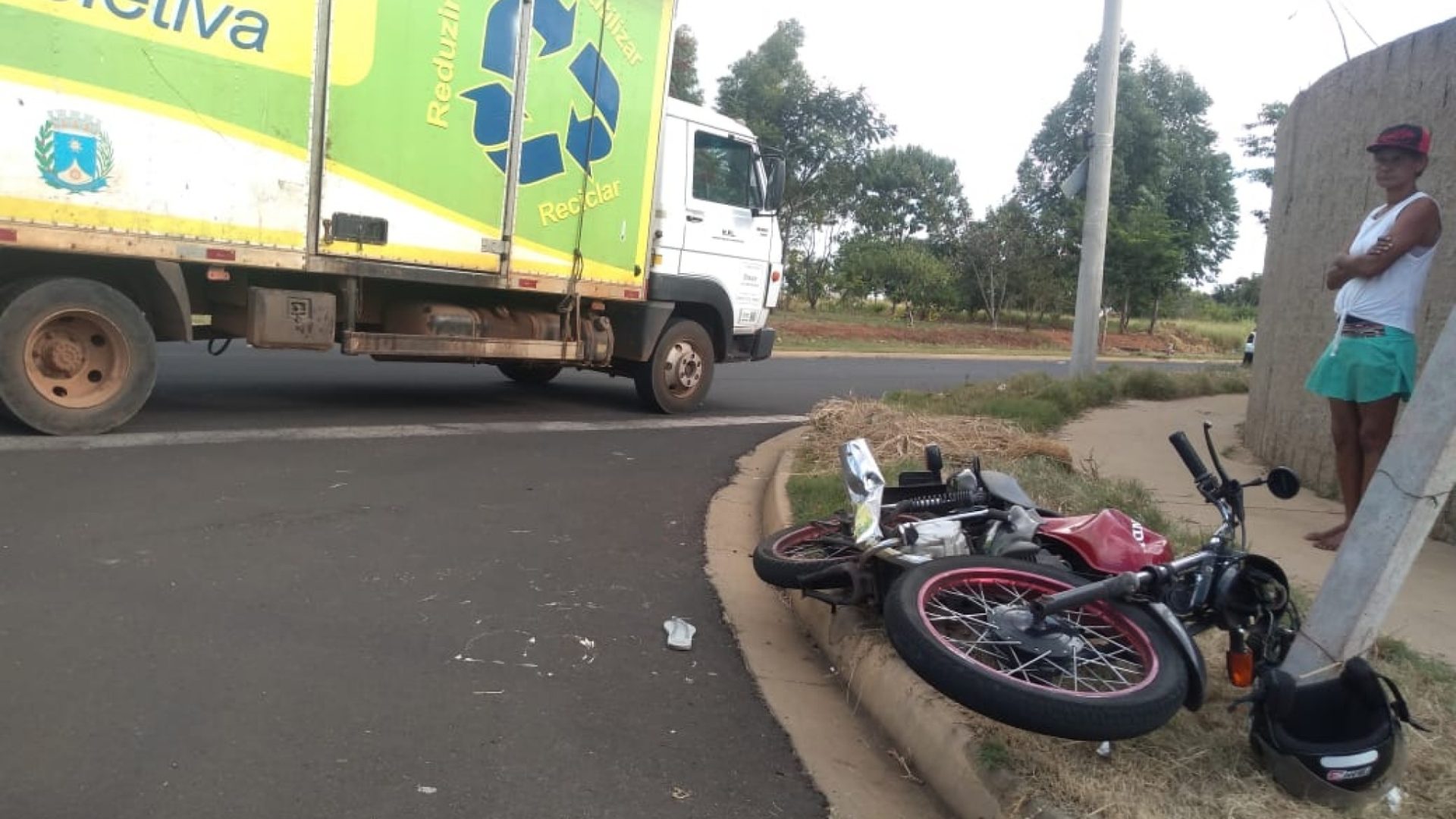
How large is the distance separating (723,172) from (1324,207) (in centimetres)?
550

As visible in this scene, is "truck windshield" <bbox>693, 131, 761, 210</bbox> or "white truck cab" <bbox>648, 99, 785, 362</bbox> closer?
"white truck cab" <bbox>648, 99, 785, 362</bbox>

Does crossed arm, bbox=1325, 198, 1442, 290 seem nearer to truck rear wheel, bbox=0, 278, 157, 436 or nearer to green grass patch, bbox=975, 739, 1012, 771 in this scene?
green grass patch, bbox=975, 739, 1012, 771

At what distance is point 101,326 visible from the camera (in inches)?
273

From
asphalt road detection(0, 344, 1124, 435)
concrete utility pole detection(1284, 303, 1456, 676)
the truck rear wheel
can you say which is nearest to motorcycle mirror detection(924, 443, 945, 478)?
concrete utility pole detection(1284, 303, 1456, 676)

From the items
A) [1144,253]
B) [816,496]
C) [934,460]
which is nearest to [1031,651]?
[934,460]

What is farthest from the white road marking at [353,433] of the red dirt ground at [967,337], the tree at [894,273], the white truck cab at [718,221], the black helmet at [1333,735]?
the tree at [894,273]

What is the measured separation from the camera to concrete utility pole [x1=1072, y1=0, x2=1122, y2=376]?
38.2 feet

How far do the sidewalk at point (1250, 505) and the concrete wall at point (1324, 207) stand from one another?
19.0 inches

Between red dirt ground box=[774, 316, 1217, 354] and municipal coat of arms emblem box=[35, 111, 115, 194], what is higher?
municipal coat of arms emblem box=[35, 111, 115, 194]

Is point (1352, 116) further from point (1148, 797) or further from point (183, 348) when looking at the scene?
point (183, 348)

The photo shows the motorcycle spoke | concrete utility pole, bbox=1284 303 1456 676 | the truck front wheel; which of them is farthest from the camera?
the truck front wheel

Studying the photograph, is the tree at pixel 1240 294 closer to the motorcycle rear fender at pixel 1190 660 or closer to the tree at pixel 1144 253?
the tree at pixel 1144 253

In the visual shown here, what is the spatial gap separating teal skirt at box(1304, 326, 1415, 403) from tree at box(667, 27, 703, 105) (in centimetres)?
1902

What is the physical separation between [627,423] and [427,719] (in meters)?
6.49
